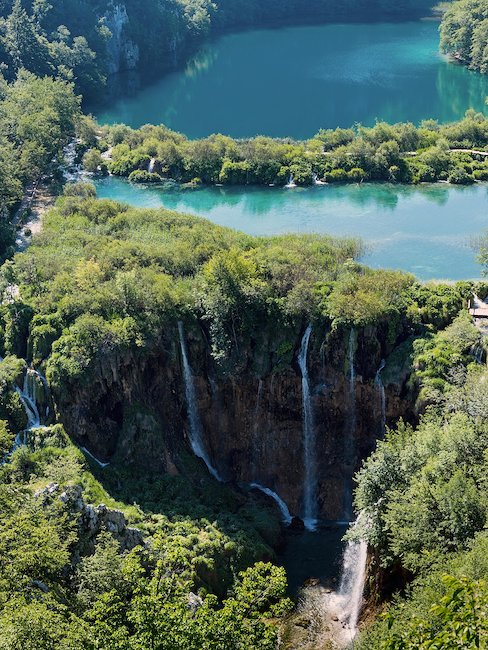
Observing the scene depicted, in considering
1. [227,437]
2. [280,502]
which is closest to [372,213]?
[227,437]

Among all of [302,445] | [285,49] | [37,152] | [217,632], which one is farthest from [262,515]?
[285,49]

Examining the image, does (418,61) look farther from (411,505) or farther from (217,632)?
(217,632)

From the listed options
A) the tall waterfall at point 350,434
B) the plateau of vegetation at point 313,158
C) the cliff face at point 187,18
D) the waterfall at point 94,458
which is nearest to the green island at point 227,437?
the tall waterfall at point 350,434

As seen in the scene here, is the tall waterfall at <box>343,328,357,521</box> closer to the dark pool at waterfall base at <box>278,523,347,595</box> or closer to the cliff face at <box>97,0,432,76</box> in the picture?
the dark pool at waterfall base at <box>278,523,347,595</box>

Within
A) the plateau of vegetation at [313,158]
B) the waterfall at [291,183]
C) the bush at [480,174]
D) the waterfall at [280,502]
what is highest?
the plateau of vegetation at [313,158]

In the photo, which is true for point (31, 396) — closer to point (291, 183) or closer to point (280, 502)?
point (280, 502)

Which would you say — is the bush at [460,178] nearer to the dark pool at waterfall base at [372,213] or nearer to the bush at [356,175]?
the dark pool at waterfall base at [372,213]
